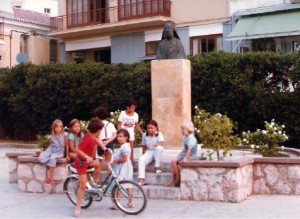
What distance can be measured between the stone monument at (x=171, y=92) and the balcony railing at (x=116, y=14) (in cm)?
1715

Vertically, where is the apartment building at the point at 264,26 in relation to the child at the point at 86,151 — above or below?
above

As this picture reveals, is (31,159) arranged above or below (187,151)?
below

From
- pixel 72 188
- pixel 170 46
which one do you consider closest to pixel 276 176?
pixel 72 188

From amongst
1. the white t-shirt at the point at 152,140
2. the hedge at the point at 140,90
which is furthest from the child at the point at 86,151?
the hedge at the point at 140,90

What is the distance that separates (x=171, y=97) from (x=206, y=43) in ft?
53.9

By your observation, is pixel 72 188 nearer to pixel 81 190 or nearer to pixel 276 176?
pixel 81 190

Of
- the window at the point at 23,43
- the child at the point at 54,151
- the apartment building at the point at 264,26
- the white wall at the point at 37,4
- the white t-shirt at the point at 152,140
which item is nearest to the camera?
the white t-shirt at the point at 152,140

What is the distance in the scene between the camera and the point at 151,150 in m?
11.1

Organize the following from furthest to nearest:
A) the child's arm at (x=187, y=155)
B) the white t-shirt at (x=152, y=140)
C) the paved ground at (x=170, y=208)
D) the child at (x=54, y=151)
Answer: the child at (x=54, y=151), the white t-shirt at (x=152, y=140), the child's arm at (x=187, y=155), the paved ground at (x=170, y=208)

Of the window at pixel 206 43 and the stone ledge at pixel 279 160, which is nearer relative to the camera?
the stone ledge at pixel 279 160

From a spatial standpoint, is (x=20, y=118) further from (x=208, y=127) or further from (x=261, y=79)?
(x=208, y=127)

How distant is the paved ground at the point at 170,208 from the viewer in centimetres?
924

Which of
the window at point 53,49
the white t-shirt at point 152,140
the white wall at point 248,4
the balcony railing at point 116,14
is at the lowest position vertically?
the white t-shirt at point 152,140

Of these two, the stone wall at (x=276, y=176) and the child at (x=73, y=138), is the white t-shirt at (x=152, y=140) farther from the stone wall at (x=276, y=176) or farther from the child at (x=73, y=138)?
the stone wall at (x=276, y=176)
